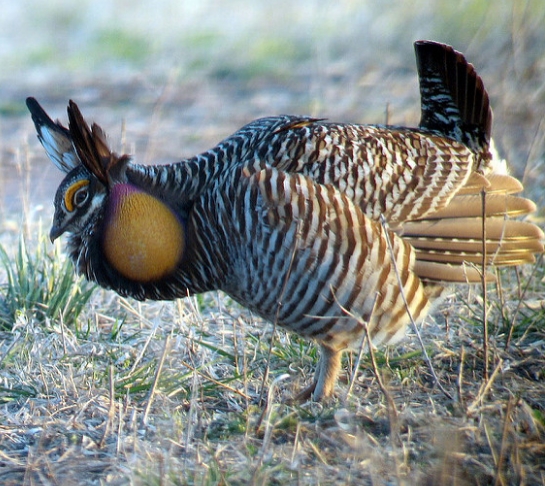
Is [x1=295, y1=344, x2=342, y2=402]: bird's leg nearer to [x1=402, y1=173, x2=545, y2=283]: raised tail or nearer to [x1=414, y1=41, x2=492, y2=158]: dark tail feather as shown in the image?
[x1=402, y1=173, x2=545, y2=283]: raised tail

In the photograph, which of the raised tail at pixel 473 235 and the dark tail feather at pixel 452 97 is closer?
the raised tail at pixel 473 235

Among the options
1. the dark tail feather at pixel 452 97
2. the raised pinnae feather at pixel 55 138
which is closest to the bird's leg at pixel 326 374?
the dark tail feather at pixel 452 97

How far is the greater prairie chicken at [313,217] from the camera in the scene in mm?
3615

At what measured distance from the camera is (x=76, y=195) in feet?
13.1

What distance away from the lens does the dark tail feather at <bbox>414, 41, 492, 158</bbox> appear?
4199mm

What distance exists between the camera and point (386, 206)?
377cm

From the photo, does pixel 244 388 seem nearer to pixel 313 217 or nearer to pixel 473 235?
pixel 313 217

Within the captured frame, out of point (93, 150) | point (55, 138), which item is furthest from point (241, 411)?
point (55, 138)

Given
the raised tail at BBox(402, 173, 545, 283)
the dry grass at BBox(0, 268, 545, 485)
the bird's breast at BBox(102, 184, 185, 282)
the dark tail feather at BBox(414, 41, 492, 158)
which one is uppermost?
the dark tail feather at BBox(414, 41, 492, 158)

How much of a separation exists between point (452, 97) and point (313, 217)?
113cm

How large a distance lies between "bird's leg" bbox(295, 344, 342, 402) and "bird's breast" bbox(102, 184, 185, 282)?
763 millimetres

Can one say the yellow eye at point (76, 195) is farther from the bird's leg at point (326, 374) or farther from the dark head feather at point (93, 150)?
the bird's leg at point (326, 374)

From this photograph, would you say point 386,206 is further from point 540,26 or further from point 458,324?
point 540,26

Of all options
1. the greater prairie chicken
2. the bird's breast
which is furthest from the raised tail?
the bird's breast
